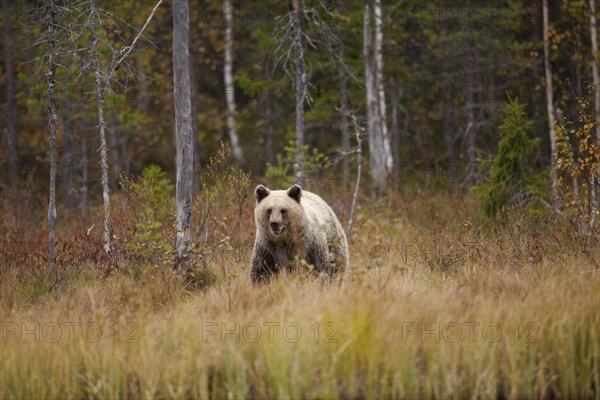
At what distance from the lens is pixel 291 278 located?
22.0ft

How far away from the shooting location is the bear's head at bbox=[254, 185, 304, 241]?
22.8 feet

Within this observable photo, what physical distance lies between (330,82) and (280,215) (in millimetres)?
12890

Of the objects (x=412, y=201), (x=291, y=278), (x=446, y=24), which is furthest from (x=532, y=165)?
(x=291, y=278)

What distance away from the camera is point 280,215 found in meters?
6.94

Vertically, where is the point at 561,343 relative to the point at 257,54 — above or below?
below

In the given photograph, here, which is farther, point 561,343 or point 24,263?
point 24,263

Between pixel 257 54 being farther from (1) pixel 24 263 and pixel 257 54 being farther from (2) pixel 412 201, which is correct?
(1) pixel 24 263

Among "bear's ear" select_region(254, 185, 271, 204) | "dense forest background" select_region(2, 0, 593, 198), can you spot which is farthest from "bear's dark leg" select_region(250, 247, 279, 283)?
"dense forest background" select_region(2, 0, 593, 198)

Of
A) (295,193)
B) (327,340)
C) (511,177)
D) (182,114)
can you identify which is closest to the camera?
(327,340)

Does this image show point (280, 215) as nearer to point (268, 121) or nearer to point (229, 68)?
point (268, 121)

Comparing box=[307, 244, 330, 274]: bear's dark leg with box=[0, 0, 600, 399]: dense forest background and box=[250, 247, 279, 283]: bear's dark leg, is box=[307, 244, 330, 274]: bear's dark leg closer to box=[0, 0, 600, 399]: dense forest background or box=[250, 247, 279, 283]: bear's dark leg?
box=[0, 0, 600, 399]: dense forest background

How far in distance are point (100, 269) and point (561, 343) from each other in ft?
18.1

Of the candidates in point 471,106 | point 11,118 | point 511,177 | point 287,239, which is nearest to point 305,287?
point 287,239

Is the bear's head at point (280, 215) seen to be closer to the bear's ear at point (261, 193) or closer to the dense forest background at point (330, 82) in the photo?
the bear's ear at point (261, 193)
